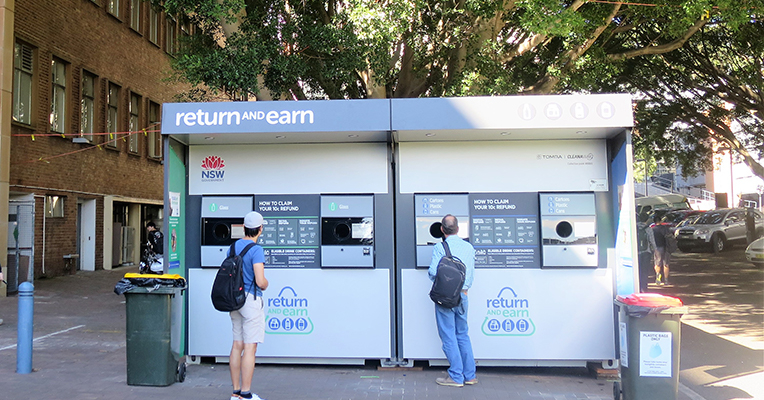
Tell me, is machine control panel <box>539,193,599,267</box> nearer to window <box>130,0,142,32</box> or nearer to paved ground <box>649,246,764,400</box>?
paved ground <box>649,246,764,400</box>

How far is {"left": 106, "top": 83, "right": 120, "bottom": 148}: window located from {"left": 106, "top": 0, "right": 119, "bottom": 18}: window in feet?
7.34

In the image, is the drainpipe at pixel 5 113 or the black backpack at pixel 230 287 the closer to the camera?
the black backpack at pixel 230 287

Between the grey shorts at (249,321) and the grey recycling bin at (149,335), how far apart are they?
40.5 inches

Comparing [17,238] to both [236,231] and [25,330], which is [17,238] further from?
[236,231]

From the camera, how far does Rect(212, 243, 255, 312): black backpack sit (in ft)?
17.5

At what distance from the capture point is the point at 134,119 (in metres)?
21.8

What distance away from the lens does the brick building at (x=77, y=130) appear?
14.4 metres

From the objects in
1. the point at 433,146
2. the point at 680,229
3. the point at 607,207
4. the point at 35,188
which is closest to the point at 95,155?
the point at 35,188

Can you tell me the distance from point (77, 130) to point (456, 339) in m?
15.4

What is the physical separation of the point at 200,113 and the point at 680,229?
22.5m

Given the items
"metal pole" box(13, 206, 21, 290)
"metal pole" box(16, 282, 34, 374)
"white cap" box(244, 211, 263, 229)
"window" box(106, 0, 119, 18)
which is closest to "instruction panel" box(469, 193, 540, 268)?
"white cap" box(244, 211, 263, 229)

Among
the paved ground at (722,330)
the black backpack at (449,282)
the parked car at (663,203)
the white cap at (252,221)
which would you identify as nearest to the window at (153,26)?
the paved ground at (722,330)

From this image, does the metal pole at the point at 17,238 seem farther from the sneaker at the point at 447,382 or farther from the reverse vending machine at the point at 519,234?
the sneaker at the point at 447,382

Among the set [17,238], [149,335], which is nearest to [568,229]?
[149,335]
